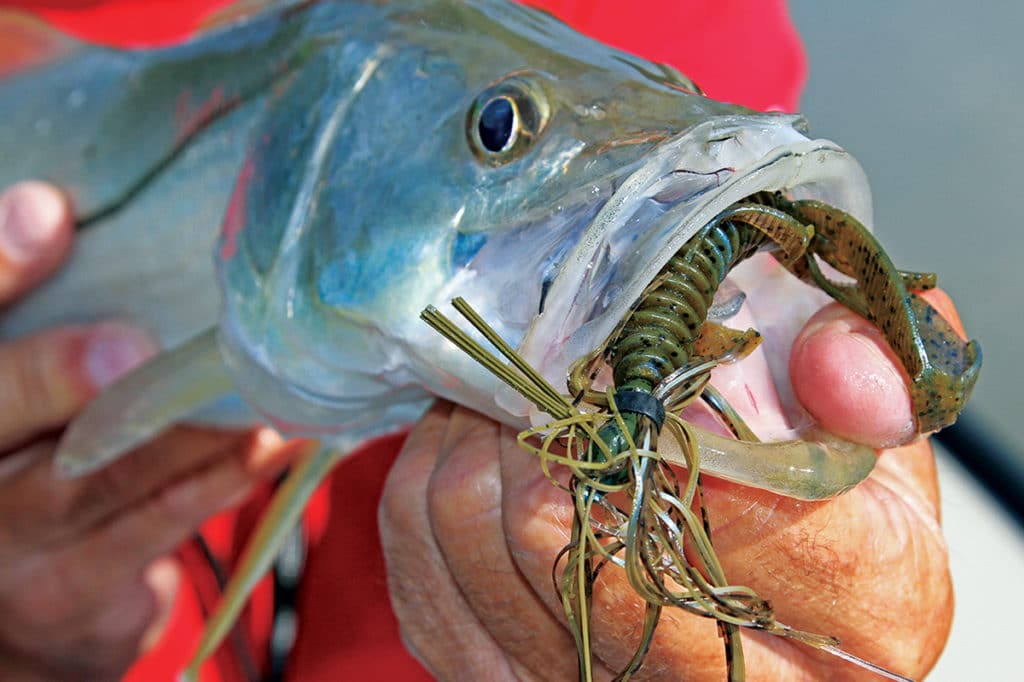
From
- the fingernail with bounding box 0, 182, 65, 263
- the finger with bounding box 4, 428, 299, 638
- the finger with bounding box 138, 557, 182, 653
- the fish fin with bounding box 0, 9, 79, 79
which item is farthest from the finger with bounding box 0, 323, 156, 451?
the finger with bounding box 138, 557, 182, 653

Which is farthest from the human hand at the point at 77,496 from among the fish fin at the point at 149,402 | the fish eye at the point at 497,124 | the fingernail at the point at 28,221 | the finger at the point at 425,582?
the fish eye at the point at 497,124

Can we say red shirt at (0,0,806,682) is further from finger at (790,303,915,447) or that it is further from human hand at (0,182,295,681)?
finger at (790,303,915,447)

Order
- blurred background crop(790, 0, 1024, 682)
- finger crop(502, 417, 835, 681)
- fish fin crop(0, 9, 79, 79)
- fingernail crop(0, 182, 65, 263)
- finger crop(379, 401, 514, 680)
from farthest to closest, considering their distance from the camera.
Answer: blurred background crop(790, 0, 1024, 682) < fish fin crop(0, 9, 79, 79) < fingernail crop(0, 182, 65, 263) < finger crop(379, 401, 514, 680) < finger crop(502, 417, 835, 681)

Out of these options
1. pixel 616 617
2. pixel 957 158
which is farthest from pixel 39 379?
pixel 957 158

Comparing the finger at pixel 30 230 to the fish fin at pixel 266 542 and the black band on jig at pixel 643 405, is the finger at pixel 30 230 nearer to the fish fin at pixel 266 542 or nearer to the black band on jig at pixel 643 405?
the fish fin at pixel 266 542

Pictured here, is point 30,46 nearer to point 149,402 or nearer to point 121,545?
point 149,402
